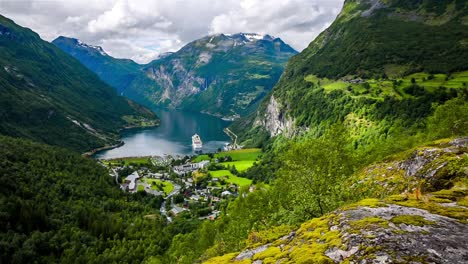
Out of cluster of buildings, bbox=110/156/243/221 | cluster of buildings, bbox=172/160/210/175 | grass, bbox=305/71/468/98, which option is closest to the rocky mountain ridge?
cluster of buildings, bbox=110/156/243/221

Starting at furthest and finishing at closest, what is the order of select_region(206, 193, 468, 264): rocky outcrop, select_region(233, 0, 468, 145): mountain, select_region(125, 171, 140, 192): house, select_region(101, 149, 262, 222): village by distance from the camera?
select_region(125, 171, 140, 192): house → select_region(101, 149, 262, 222): village → select_region(233, 0, 468, 145): mountain → select_region(206, 193, 468, 264): rocky outcrop

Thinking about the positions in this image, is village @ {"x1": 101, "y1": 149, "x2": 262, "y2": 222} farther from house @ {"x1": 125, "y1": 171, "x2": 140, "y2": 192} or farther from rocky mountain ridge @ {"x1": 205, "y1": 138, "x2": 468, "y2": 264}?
rocky mountain ridge @ {"x1": 205, "y1": 138, "x2": 468, "y2": 264}

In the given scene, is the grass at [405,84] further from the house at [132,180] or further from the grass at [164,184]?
the house at [132,180]

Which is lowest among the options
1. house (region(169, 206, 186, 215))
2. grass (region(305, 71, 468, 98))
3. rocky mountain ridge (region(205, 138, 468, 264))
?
house (region(169, 206, 186, 215))

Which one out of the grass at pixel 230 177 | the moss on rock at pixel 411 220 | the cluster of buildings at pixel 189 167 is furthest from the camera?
the cluster of buildings at pixel 189 167

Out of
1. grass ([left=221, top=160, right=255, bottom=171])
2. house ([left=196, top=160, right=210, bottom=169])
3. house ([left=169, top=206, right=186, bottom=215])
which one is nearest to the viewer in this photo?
house ([left=169, top=206, right=186, bottom=215])

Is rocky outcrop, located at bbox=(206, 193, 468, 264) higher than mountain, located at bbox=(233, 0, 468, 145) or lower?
lower

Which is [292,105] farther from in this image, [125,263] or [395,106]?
[125,263]

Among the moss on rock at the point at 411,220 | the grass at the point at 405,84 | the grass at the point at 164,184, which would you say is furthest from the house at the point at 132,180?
the moss on rock at the point at 411,220

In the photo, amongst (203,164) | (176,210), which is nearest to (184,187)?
(176,210)

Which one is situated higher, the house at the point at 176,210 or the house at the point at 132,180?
the house at the point at 132,180
